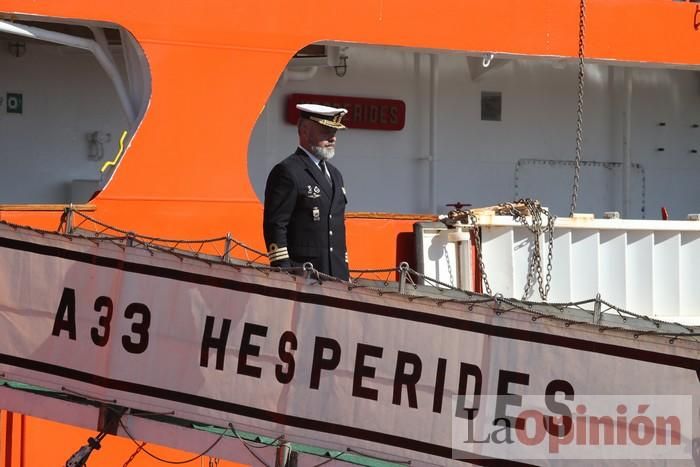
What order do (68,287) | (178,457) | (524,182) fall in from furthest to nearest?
(524,182) → (178,457) → (68,287)

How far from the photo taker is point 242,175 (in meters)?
5.62

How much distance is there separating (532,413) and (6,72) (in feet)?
15.2

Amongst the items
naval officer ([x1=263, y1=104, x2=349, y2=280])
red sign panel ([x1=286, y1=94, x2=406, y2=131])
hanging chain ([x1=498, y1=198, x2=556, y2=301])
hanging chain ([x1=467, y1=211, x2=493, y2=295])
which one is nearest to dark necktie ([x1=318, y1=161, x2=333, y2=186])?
naval officer ([x1=263, y1=104, x2=349, y2=280])

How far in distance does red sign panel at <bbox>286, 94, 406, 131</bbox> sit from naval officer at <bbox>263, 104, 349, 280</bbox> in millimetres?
2511

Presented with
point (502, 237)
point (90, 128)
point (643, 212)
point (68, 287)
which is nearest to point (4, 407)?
point (68, 287)

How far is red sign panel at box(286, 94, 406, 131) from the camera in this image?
6.96 m

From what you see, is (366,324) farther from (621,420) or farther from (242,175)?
(242,175)

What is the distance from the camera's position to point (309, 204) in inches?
171

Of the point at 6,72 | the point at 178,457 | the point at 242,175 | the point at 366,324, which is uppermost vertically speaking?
the point at 6,72

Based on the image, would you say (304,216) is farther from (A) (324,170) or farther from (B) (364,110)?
(B) (364,110)

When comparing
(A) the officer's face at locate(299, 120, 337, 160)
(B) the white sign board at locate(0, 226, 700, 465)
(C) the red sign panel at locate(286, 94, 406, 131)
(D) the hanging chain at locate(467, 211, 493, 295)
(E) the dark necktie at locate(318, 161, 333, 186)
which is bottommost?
(B) the white sign board at locate(0, 226, 700, 465)

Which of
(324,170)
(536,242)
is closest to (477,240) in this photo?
(536,242)

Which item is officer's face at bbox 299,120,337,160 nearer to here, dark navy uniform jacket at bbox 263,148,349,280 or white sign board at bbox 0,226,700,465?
dark navy uniform jacket at bbox 263,148,349,280

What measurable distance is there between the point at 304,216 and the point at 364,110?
2894mm
